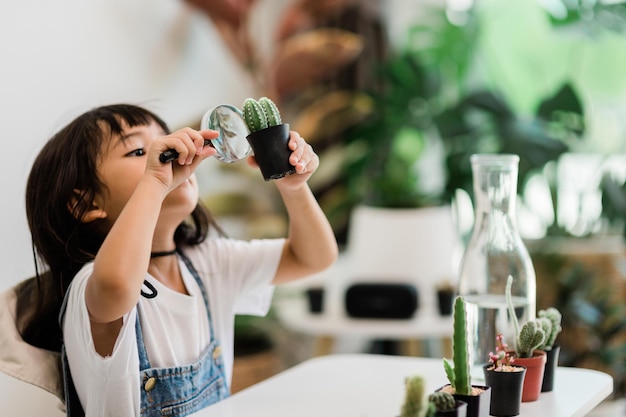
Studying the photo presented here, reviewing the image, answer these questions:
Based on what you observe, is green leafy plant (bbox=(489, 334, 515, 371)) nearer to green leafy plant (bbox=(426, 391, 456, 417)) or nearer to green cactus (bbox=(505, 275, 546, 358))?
green cactus (bbox=(505, 275, 546, 358))

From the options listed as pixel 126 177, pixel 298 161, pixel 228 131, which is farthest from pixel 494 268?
pixel 126 177

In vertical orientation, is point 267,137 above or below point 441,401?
above

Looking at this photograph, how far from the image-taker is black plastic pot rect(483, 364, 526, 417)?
42.6 inches

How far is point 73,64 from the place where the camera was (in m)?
2.07

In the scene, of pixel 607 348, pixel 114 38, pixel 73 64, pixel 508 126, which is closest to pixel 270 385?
pixel 73 64

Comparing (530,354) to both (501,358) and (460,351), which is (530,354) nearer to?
(501,358)

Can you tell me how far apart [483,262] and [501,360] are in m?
0.19

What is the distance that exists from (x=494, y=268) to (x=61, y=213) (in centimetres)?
67

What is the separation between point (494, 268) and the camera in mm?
1265

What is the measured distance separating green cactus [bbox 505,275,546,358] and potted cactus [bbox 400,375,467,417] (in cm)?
22

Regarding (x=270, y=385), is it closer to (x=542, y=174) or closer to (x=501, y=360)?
(x=501, y=360)

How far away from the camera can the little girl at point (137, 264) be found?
111 centimetres

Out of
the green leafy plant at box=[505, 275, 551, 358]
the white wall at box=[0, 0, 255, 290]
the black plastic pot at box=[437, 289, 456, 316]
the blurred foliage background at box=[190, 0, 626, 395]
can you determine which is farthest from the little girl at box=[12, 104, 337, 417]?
the blurred foliage background at box=[190, 0, 626, 395]

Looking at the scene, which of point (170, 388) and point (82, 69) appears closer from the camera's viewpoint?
point (170, 388)
